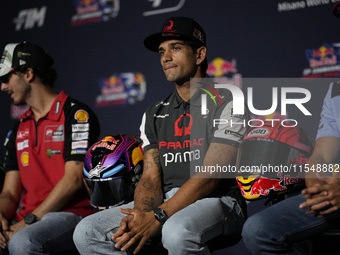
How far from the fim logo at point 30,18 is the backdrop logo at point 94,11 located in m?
0.34

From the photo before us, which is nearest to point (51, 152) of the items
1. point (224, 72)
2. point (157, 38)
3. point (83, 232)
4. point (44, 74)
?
point (44, 74)

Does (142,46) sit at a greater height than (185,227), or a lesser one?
greater

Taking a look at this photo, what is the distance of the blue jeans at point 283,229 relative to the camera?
1.59 metres

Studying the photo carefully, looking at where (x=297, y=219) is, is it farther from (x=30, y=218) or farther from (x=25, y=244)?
(x=30, y=218)

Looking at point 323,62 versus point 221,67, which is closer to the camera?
point 323,62

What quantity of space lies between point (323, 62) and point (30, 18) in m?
2.53

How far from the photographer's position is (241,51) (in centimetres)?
292

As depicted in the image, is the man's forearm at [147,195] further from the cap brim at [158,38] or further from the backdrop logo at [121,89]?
the backdrop logo at [121,89]

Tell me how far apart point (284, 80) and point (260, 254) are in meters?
1.40

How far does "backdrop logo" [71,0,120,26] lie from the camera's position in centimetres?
351

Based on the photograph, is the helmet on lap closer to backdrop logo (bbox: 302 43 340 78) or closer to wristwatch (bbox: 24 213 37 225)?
wristwatch (bbox: 24 213 37 225)

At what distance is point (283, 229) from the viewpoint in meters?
1.59

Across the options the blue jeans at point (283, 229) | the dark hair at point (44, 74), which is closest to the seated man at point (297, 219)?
the blue jeans at point (283, 229)

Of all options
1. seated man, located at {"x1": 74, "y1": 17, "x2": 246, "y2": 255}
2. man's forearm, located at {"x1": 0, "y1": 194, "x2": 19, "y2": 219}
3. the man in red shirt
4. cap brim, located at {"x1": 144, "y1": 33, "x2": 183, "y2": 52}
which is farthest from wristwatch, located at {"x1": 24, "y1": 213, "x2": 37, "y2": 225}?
cap brim, located at {"x1": 144, "y1": 33, "x2": 183, "y2": 52}
